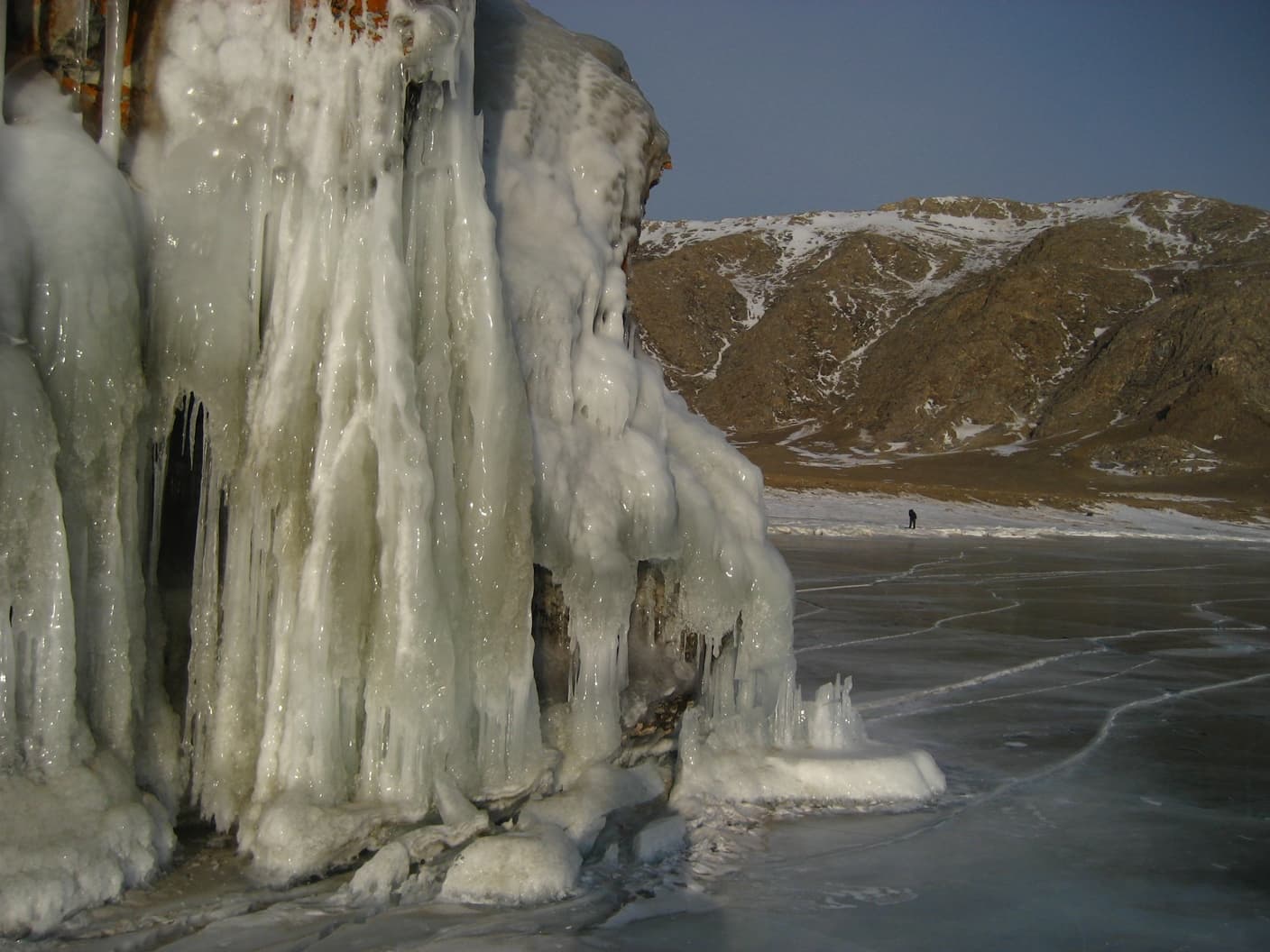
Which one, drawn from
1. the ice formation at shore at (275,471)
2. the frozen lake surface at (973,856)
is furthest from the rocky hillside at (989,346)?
the ice formation at shore at (275,471)

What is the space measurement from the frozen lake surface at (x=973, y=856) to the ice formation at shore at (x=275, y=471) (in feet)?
0.94

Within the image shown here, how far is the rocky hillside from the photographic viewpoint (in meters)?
59.7

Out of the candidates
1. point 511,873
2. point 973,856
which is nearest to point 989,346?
point 973,856

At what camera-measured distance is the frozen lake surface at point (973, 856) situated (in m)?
3.50

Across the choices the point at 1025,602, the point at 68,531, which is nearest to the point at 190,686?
the point at 68,531

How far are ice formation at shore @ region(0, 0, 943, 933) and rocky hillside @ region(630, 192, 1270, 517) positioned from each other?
3588cm

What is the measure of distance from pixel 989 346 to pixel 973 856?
75.3m

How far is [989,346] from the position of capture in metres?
75.6

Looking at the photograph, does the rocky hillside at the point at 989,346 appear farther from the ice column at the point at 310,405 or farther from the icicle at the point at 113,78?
the icicle at the point at 113,78

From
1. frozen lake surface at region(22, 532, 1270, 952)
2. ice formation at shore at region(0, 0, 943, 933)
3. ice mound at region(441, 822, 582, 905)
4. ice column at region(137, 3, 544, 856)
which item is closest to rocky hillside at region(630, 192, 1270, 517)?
frozen lake surface at region(22, 532, 1270, 952)

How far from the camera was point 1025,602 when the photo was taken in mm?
14664

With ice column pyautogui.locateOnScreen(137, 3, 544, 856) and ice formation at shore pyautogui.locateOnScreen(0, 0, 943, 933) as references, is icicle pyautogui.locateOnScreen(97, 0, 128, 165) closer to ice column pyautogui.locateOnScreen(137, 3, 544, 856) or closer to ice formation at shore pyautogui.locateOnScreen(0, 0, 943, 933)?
ice formation at shore pyautogui.locateOnScreen(0, 0, 943, 933)

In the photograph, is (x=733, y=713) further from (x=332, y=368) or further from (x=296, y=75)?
(x=296, y=75)

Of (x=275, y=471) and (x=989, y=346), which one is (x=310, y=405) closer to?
(x=275, y=471)
